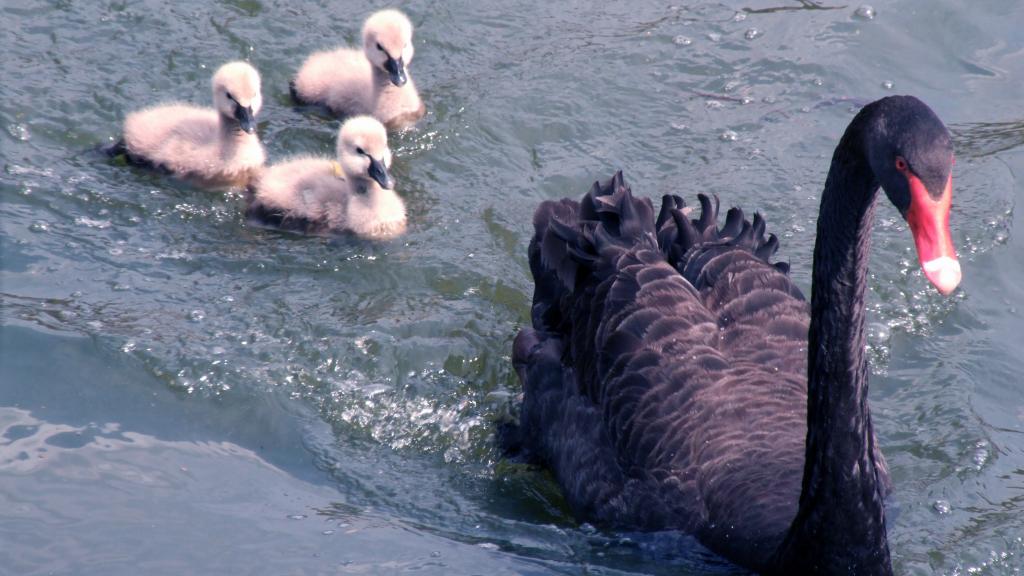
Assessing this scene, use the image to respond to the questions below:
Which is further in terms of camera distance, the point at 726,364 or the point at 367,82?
the point at 367,82

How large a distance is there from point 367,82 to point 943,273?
3894 millimetres

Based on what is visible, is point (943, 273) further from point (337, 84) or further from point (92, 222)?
point (337, 84)

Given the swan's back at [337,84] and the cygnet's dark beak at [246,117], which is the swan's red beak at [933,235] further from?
the swan's back at [337,84]

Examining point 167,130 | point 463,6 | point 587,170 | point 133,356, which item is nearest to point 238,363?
point 133,356

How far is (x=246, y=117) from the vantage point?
5.43 meters

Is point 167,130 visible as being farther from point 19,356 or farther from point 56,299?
point 19,356

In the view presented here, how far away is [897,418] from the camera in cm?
452

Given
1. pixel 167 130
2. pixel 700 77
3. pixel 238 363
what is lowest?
pixel 238 363

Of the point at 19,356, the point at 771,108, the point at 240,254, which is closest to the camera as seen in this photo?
the point at 19,356

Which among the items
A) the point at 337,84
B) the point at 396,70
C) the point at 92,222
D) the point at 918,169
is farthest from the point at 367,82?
the point at 918,169

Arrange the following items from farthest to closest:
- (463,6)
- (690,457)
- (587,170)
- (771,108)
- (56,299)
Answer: (463,6), (771,108), (587,170), (56,299), (690,457)

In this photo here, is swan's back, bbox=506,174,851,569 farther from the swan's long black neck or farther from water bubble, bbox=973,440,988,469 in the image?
water bubble, bbox=973,440,988,469

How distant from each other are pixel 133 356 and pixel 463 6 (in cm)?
305

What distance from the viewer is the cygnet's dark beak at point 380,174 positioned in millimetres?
5219
